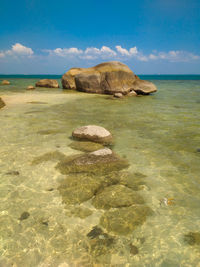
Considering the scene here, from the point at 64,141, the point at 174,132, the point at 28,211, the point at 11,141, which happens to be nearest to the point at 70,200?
the point at 28,211

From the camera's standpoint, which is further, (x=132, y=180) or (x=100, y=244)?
(x=132, y=180)

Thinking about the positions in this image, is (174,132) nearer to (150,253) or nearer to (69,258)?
(150,253)

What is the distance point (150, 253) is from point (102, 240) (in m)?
0.64

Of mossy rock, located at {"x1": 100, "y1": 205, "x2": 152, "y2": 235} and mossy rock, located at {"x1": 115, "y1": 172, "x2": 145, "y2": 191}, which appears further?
mossy rock, located at {"x1": 115, "y1": 172, "x2": 145, "y2": 191}

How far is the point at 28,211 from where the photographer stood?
3.34m

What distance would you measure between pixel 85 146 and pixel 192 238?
3893mm

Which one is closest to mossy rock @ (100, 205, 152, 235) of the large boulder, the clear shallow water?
the clear shallow water

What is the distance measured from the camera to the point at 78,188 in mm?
3939

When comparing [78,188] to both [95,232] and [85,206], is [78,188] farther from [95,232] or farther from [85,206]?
[95,232]

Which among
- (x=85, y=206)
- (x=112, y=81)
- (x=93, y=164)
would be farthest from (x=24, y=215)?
(x=112, y=81)

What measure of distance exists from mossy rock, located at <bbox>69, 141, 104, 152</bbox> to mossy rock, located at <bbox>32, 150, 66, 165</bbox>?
62 centimetres

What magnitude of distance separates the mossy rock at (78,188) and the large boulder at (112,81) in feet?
55.1

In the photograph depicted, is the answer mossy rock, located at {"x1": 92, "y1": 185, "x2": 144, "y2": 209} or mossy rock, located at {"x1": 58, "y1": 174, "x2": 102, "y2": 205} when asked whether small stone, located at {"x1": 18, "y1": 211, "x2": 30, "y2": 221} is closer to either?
mossy rock, located at {"x1": 58, "y1": 174, "x2": 102, "y2": 205}

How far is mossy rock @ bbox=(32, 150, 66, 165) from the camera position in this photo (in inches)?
201
